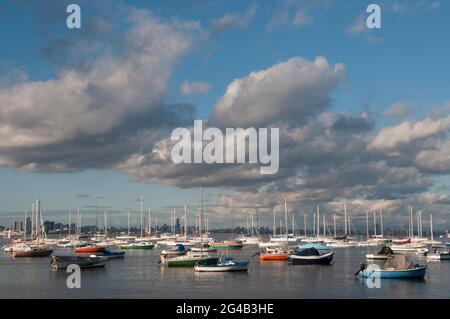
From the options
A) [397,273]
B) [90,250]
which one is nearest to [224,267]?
[397,273]

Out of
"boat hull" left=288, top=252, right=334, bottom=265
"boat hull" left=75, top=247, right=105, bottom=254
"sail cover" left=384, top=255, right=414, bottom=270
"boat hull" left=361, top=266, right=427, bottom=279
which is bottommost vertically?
"boat hull" left=75, top=247, right=105, bottom=254

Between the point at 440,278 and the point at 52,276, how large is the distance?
208ft

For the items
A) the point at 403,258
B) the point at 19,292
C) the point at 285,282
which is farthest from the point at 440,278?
the point at 19,292

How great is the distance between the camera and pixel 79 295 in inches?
2749

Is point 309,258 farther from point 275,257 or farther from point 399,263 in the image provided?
point 399,263

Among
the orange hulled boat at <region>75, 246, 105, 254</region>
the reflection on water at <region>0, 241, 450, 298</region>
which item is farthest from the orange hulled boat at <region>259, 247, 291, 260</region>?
the orange hulled boat at <region>75, 246, 105, 254</region>

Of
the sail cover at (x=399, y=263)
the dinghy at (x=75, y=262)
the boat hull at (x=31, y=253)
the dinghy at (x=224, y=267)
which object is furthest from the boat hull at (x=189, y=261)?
the boat hull at (x=31, y=253)

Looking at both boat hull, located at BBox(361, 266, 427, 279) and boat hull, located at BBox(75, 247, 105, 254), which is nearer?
boat hull, located at BBox(361, 266, 427, 279)

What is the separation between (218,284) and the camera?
8012cm

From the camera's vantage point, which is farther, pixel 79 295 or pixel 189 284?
pixel 189 284

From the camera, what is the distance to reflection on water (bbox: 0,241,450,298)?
6962cm

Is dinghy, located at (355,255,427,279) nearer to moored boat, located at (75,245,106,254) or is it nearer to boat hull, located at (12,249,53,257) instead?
moored boat, located at (75,245,106,254)

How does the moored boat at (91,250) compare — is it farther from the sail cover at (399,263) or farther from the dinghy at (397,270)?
the sail cover at (399,263)

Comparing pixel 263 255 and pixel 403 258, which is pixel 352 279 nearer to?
pixel 403 258
